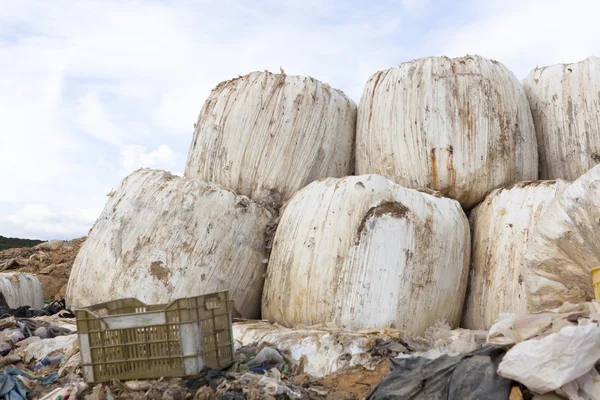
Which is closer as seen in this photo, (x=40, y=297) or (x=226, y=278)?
(x=226, y=278)

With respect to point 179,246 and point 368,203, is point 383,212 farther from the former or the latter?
point 179,246

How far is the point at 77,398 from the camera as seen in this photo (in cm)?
380

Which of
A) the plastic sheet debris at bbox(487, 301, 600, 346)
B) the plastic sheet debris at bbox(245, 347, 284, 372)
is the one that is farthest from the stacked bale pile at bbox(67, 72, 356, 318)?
the plastic sheet debris at bbox(487, 301, 600, 346)

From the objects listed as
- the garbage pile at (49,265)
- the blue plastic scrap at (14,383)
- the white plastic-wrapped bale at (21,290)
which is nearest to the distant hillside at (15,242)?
the garbage pile at (49,265)

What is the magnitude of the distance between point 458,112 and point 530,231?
1081 millimetres

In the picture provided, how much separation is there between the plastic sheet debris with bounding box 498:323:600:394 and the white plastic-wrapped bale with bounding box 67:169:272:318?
2.83 m

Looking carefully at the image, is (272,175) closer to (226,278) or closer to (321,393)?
(226,278)

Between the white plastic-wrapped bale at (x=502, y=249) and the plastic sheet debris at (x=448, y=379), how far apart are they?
177 cm

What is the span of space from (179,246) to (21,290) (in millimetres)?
2256

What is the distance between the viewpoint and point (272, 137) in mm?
5738

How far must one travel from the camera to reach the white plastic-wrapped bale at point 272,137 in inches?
226

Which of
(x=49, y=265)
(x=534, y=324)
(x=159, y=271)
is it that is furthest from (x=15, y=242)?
(x=534, y=324)

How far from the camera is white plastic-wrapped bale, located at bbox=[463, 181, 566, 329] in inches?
197

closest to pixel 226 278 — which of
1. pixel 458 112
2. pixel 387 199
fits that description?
pixel 387 199
